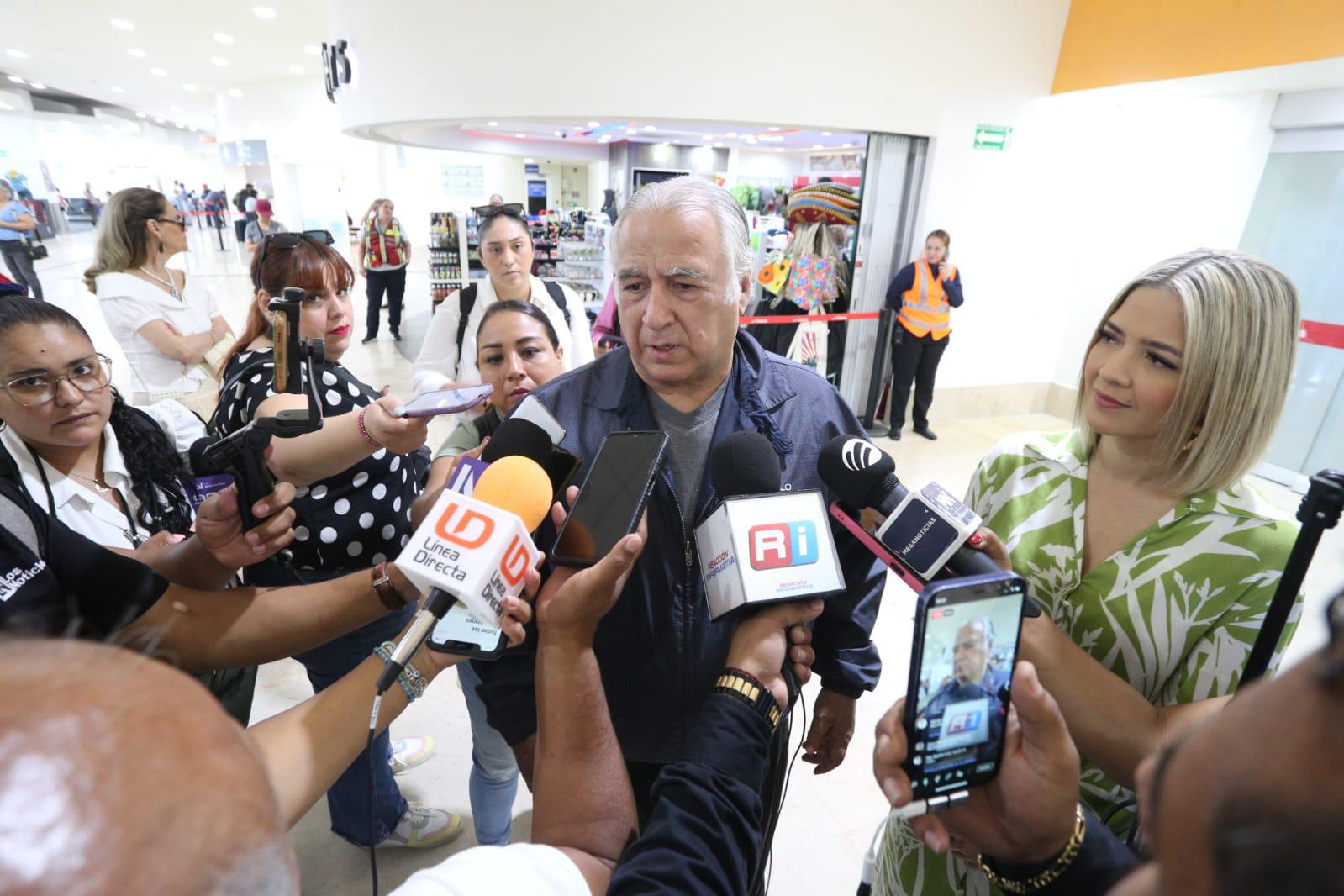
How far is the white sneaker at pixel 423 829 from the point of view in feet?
6.36

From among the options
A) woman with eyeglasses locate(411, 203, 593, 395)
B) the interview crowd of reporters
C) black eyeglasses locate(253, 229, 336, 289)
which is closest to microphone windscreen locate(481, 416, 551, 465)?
the interview crowd of reporters

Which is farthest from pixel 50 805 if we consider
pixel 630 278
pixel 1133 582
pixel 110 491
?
pixel 110 491

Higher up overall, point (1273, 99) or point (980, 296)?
point (1273, 99)

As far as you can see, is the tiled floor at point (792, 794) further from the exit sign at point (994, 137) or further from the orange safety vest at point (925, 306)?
the exit sign at point (994, 137)

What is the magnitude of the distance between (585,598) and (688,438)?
21.2 inches

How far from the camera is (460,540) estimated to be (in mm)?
809

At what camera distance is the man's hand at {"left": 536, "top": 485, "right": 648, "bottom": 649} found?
2.72ft

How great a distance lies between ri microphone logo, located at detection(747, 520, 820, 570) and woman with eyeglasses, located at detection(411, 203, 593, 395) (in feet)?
5.78

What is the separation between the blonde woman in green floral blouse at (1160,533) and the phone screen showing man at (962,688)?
236mm

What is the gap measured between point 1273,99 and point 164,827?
21.4ft

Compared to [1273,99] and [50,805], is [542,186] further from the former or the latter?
[50,805]

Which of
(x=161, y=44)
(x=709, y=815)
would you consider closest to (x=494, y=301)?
(x=709, y=815)

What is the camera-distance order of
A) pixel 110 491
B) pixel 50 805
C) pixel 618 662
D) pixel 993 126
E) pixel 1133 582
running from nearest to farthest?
pixel 50 805 < pixel 1133 582 < pixel 618 662 < pixel 110 491 < pixel 993 126

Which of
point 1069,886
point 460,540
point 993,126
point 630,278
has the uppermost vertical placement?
point 993,126
